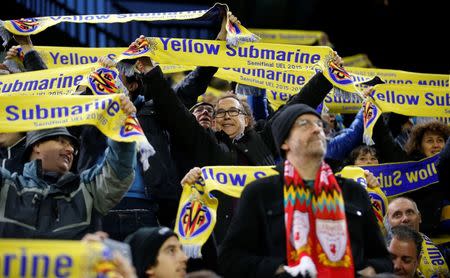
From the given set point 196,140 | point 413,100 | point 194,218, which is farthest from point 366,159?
point 194,218

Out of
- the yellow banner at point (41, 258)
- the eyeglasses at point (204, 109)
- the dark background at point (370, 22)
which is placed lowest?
the yellow banner at point (41, 258)

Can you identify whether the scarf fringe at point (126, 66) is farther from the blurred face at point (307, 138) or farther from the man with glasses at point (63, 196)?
the blurred face at point (307, 138)

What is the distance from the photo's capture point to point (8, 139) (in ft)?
29.0

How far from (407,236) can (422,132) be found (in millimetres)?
2147

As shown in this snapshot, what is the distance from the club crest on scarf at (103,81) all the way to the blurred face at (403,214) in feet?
7.81

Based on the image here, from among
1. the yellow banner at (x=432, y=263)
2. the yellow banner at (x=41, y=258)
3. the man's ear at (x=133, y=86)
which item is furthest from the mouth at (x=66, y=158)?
the yellow banner at (x=432, y=263)

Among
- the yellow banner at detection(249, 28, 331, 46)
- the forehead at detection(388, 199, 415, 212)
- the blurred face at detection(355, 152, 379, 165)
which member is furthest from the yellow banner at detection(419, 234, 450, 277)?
the yellow banner at detection(249, 28, 331, 46)

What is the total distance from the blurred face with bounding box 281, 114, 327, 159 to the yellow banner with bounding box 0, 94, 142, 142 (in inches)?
39.4

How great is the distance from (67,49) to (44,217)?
2.70 metres

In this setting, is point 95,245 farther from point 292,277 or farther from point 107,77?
point 107,77

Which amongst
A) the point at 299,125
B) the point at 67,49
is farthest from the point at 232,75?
the point at 299,125

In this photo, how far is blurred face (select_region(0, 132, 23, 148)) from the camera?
8789mm

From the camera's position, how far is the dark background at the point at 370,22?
16891 millimetres

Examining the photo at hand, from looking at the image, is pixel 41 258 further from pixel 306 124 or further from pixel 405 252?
pixel 405 252
